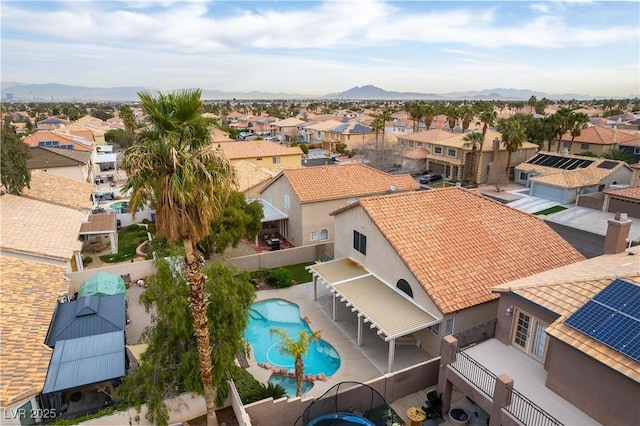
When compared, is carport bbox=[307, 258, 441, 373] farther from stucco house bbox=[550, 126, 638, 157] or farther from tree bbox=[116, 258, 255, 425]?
stucco house bbox=[550, 126, 638, 157]

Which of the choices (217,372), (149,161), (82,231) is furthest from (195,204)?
(82,231)

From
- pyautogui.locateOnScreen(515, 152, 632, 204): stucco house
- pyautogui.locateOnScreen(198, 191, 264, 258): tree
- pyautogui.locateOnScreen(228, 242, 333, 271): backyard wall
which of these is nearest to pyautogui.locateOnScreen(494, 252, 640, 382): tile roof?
pyautogui.locateOnScreen(198, 191, 264, 258): tree

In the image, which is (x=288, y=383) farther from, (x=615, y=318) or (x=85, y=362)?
(x=615, y=318)

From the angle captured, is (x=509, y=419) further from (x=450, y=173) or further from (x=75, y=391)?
(x=450, y=173)

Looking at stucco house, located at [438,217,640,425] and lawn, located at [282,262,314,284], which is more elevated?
stucco house, located at [438,217,640,425]

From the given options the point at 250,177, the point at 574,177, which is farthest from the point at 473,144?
the point at 250,177

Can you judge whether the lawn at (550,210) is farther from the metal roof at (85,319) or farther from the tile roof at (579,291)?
the metal roof at (85,319)
